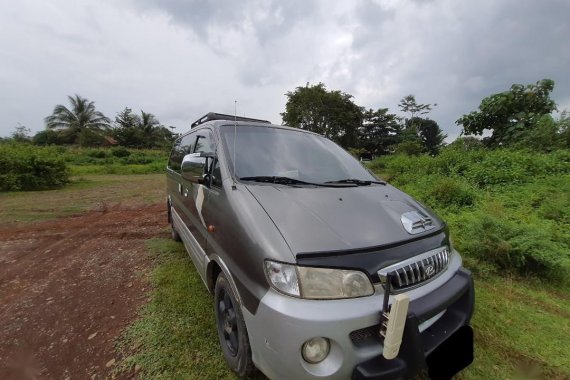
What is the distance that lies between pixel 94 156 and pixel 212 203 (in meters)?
28.4

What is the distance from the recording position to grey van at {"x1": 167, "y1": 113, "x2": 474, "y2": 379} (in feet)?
4.69

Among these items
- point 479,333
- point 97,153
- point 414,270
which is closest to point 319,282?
point 414,270

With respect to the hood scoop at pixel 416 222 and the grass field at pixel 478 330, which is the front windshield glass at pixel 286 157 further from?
the grass field at pixel 478 330

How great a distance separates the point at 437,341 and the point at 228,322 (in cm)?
132

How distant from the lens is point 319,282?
150 cm

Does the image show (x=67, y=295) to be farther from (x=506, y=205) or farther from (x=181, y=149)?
(x=506, y=205)

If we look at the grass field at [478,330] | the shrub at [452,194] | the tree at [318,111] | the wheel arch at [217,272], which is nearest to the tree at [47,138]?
the tree at [318,111]

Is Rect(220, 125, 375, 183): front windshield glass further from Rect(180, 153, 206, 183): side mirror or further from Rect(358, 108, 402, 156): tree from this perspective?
Rect(358, 108, 402, 156): tree

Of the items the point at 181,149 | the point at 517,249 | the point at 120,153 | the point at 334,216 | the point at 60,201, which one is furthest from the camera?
the point at 120,153

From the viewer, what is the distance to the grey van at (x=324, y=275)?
4.69 feet

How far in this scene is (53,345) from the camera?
2428 millimetres

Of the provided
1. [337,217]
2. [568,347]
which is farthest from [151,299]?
[568,347]

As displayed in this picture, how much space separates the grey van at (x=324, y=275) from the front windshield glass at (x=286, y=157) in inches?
0.7

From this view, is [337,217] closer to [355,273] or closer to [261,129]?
[355,273]
